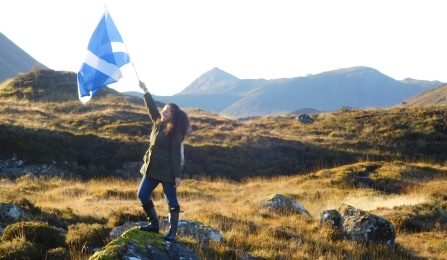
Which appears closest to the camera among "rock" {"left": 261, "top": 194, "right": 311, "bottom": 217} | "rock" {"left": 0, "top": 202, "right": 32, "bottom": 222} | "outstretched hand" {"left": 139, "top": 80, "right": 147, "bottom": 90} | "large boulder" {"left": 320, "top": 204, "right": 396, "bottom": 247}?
"outstretched hand" {"left": 139, "top": 80, "right": 147, "bottom": 90}

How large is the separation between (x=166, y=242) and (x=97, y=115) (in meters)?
29.6

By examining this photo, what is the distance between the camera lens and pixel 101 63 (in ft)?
29.0

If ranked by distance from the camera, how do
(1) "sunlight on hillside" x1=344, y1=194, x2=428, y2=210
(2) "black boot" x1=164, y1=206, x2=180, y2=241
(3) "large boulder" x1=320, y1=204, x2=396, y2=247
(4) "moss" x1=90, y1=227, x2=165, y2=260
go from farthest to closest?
(1) "sunlight on hillside" x1=344, y1=194, x2=428, y2=210, (3) "large boulder" x1=320, y1=204, x2=396, y2=247, (2) "black boot" x1=164, y1=206, x2=180, y2=241, (4) "moss" x1=90, y1=227, x2=165, y2=260

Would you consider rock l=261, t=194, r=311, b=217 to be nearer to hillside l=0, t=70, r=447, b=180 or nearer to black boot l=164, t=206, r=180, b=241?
black boot l=164, t=206, r=180, b=241

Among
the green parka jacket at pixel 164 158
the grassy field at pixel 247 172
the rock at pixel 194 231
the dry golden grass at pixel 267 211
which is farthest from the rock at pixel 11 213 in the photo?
the green parka jacket at pixel 164 158

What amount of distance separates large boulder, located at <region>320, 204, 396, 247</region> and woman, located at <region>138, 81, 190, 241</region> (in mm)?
4961

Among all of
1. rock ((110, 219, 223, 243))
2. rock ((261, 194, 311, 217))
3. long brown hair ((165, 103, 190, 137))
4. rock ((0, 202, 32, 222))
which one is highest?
long brown hair ((165, 103, 190, 137))

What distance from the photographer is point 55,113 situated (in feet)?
114

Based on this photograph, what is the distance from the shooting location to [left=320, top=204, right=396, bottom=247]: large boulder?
369 inches

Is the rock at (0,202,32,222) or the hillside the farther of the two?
the hillside

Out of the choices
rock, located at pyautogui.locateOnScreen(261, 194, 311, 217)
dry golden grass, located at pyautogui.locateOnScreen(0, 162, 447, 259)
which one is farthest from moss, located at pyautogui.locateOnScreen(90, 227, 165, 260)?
rock, located at pyautogui.locateOnScreen(261, 194, 311, 217)

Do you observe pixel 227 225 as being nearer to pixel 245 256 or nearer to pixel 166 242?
pixel 245 256

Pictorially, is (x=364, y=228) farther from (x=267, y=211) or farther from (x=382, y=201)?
(x=382, y=201)

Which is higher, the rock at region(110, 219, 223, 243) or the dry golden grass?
the rock at region(110, 219, 223, 243)
